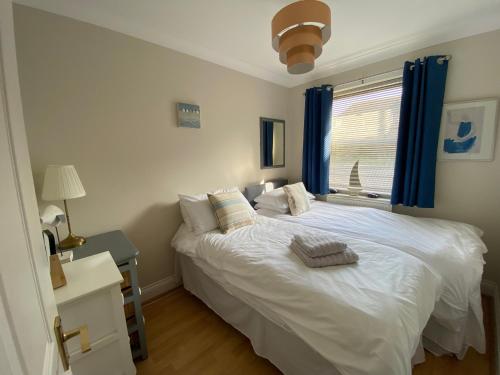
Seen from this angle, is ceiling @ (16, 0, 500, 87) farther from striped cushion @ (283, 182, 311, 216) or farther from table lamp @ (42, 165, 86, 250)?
striped cushion @ (283, 182, 311, 216)

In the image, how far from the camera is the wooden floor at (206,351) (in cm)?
142

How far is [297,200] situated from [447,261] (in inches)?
55.2

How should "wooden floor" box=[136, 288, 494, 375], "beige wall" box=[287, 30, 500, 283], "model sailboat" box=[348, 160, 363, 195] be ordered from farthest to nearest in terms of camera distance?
"model sailboat" box=[348, 160, 363, 195]
"beige wall" box=[287, 30, 500, 283]
"wooden floor" box=[136, 288, 494, 375]

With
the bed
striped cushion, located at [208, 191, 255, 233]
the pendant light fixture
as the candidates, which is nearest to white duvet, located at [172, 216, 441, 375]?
the bed

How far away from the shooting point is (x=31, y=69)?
146cm

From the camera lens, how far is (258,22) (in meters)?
1.84

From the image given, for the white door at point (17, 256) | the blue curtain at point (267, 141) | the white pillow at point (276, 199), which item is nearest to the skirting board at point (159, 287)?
the white pillow at point (276, 199)

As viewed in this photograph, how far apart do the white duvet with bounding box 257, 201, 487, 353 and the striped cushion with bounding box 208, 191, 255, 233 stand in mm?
485

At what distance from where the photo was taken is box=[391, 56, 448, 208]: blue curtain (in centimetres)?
214

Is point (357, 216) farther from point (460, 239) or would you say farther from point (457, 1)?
point (457, 1)

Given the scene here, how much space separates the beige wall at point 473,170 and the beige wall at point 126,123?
7.24 ft

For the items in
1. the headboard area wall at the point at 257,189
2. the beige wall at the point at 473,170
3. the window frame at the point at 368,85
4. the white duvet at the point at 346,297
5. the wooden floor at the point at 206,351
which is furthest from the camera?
the headboard area wall at the point at 257,189

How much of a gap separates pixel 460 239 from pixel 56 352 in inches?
98.8

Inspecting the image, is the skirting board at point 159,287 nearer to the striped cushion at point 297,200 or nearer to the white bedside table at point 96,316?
the white bedside table at point 96,316
